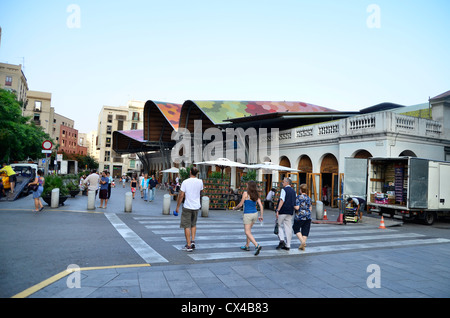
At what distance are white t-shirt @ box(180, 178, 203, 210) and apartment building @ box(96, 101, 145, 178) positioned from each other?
300ft

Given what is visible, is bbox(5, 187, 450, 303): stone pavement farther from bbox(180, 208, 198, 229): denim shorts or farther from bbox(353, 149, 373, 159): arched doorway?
bbox(353, 149, 373, 159): arched doorway

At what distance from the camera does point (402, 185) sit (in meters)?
14.5

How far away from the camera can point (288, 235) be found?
290 inches

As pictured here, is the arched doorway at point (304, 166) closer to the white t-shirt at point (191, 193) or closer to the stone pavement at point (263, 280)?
the stone pavement at point (263, 280)

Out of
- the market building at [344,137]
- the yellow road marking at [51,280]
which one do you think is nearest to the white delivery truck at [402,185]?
the market building at [344,137]

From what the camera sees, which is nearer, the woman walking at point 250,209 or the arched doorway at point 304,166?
the woman walking at point 250,209

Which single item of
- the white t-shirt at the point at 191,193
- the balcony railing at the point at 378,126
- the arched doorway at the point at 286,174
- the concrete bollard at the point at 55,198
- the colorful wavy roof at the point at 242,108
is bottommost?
the concrete bollard at the point at 55,198

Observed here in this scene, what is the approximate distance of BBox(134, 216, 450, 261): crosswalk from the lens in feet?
22.9

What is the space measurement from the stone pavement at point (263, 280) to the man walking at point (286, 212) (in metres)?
0.76

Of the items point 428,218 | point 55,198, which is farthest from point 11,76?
point 428,218

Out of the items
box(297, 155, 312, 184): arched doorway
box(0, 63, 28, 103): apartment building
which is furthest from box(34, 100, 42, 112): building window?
box(297, 155, 312, 184): arched doorway

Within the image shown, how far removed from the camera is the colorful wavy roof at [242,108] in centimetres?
3113
